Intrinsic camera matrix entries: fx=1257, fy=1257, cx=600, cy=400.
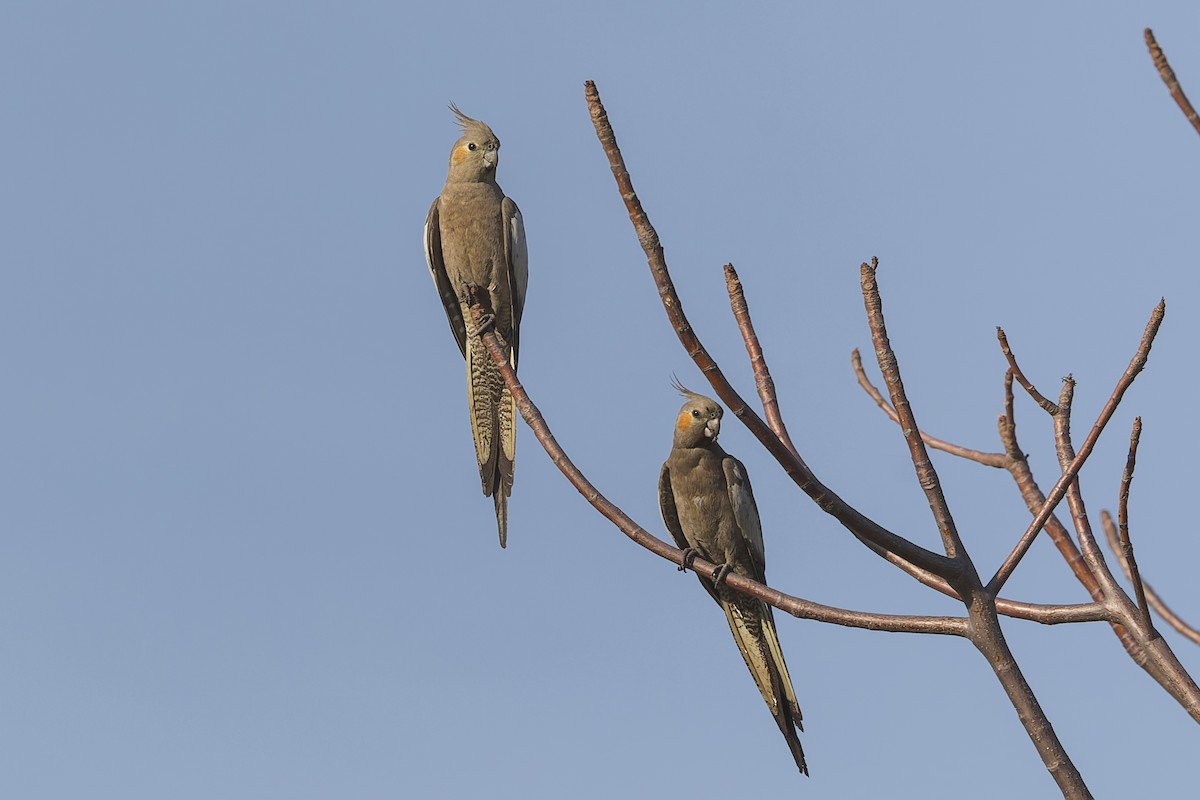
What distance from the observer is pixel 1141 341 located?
3180 mm

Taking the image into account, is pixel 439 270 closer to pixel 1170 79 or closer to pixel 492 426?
pixel 492 426

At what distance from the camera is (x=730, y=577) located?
156 inches

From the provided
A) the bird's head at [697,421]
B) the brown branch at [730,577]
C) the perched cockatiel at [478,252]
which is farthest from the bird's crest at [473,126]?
the brown branch at [730,577]

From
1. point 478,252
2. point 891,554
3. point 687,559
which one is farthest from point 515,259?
point 891,554

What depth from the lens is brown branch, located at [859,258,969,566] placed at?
10.2 ft

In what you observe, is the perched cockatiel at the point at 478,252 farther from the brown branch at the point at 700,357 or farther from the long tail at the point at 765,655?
the brown branch at the point at 700,357

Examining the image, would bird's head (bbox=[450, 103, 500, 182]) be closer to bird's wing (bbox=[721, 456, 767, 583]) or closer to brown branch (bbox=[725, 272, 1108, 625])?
bird's wing (bbox=[721, 456, 767, 583])

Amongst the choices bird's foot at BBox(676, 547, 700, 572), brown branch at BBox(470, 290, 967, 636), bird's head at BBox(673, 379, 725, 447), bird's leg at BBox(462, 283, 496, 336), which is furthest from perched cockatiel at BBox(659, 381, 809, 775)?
brown branch at BBox(470, 290, 967, 636)

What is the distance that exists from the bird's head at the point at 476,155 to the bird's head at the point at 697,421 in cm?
205

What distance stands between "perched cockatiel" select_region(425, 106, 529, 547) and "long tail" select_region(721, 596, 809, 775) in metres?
1.85

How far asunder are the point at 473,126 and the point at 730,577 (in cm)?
562

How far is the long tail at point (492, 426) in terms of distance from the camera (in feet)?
22.8

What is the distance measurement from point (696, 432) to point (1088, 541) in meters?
4.37

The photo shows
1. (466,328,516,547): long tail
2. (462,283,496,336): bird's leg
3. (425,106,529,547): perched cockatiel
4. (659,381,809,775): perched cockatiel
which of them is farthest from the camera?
(659,381,809,775): perched cockatiel
